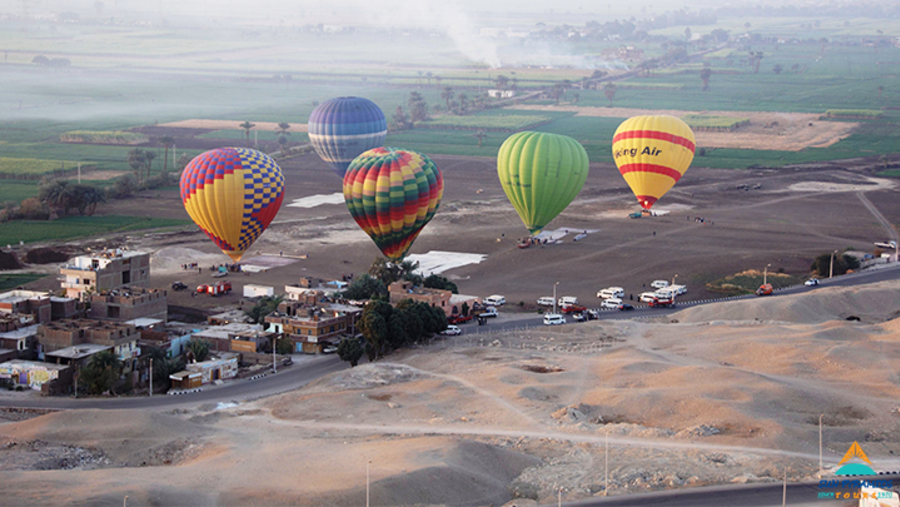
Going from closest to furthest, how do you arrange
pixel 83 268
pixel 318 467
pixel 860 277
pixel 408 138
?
pixel 318 467
pixel 83 268
pixel 860 277
pixel 408 138

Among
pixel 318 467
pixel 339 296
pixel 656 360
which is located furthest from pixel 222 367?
pixel 656 360

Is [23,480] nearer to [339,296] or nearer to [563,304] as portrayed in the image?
[339,296]

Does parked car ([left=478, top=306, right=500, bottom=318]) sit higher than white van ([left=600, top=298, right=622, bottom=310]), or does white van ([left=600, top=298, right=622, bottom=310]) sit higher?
white van ([left=600, top=298, right=622, bottom=310])

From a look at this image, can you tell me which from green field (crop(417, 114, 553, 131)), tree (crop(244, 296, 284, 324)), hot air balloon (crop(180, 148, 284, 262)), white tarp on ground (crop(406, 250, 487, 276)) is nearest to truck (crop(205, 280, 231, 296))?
hot air balloon (crop(180, 148, 284, 262))

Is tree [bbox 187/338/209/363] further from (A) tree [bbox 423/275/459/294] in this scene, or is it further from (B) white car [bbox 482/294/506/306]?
(B) white car [bbox 482/294/506/306]

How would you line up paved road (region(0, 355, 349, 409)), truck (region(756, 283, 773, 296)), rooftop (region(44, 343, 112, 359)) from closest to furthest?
paved road (region(0, 355, 349, 409)) → rooftop (region(44, 343, 112, 359)) → truck (region(756, 283, 773, 296))

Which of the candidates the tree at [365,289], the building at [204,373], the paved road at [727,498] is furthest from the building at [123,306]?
the paved road at [727,498]

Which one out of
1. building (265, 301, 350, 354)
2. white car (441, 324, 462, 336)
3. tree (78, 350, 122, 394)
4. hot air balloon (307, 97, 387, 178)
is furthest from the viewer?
hot air balloon (307, 97, 387, 178)

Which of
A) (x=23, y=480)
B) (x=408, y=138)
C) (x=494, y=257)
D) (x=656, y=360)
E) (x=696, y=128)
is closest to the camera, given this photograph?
(x=23, y=480)
